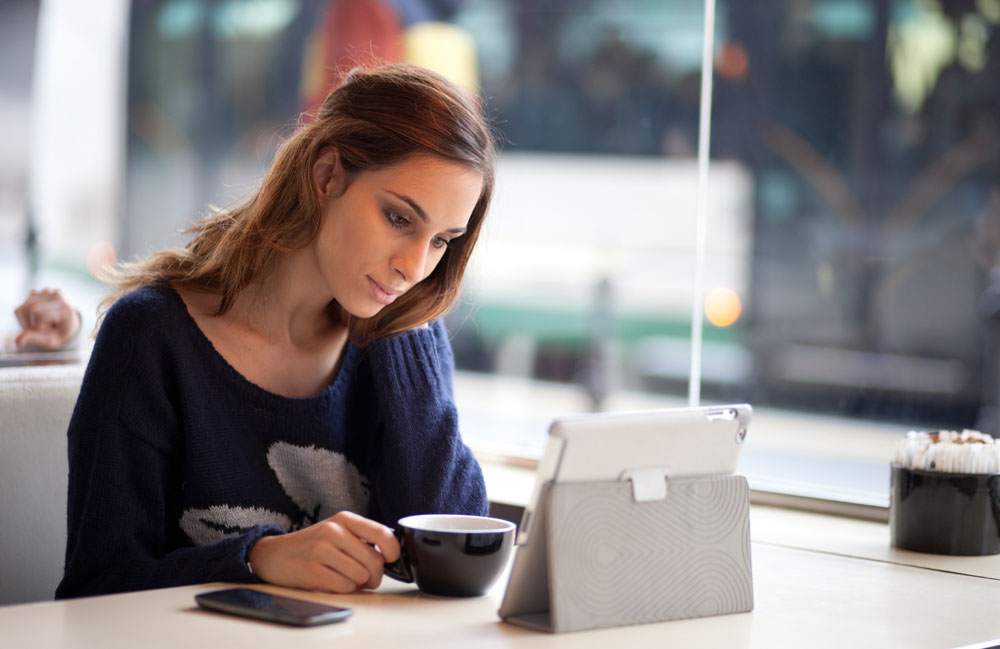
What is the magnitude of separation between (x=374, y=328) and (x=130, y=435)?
40 cm

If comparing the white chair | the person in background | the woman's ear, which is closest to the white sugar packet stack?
the woman's ear

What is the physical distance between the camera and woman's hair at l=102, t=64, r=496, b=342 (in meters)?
1.41

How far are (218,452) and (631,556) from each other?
573 millimetres

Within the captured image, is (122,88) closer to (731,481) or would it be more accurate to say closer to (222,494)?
(222,494)

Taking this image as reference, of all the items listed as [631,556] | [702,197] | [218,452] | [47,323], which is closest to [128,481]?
[218,452]

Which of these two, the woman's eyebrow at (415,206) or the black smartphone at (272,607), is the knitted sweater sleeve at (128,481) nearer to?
the black smartphone at (272,607)

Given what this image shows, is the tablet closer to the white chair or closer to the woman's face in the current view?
the woman's face

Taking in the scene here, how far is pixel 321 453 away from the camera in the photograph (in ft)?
4.90

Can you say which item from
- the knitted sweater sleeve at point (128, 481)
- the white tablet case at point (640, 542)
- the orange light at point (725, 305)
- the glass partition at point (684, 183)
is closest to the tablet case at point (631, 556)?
the white tablet case at point (640, 542)

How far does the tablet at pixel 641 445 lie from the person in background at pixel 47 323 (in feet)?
3.73

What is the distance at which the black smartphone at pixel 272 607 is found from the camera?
0.99 m

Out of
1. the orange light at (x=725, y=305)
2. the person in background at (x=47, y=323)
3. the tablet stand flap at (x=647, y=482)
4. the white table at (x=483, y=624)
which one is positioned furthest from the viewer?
the orange light at (x=725, y=305)

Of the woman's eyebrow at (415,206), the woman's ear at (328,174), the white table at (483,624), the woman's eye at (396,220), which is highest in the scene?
the woman's ear at (328,174)

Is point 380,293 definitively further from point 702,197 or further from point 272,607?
point 702,197
